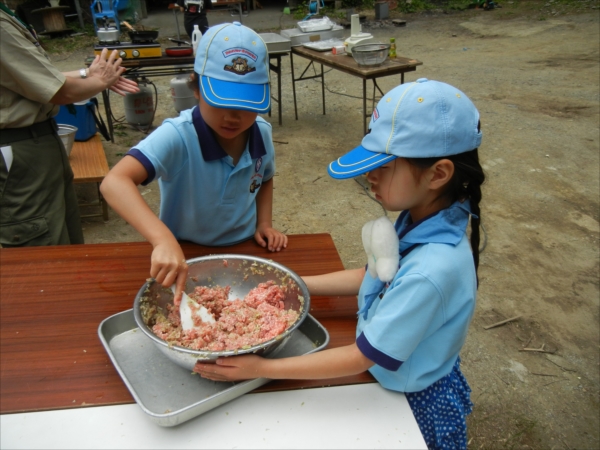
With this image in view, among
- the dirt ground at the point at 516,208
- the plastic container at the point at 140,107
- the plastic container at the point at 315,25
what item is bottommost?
the dirt ground at the point at 516,208

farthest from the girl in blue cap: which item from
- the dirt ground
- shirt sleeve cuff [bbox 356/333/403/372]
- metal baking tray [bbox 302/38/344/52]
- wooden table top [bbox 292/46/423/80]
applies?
metal baking tray [bbox 302/38/344/52]

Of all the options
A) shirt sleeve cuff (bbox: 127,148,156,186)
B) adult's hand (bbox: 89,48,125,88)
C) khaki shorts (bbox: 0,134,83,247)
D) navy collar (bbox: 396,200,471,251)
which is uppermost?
adult's hand (bbox: 89,48,125,88)

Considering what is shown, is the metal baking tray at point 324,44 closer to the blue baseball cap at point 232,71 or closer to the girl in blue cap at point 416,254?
the blue baseball cap at point 232,71

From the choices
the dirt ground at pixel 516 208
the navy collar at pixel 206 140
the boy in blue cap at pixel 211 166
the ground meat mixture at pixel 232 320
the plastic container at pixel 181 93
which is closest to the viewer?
the ground meat mixture at pixel 232 320

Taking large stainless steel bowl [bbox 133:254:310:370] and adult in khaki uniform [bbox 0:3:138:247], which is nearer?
large stainless steel bowl [bbox 133:254:310:370]

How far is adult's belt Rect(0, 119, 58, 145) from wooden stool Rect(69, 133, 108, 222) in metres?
1.41

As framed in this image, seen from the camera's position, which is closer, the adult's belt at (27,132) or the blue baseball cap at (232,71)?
the blue baseball cap at (232,71)

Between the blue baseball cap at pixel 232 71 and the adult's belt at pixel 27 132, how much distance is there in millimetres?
1081

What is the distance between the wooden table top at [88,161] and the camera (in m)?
3.65

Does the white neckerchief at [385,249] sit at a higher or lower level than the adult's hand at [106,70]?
lower

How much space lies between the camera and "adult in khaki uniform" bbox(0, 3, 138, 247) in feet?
6.38

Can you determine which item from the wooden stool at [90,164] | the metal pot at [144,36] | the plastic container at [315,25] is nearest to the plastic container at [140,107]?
the metal pot at [144,36]

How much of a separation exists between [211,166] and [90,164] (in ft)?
8.51

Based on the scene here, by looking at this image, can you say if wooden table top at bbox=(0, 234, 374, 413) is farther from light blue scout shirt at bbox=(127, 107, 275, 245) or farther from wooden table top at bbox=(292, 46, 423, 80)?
wooden table top at bbox=(292, 46, 423, 80)
